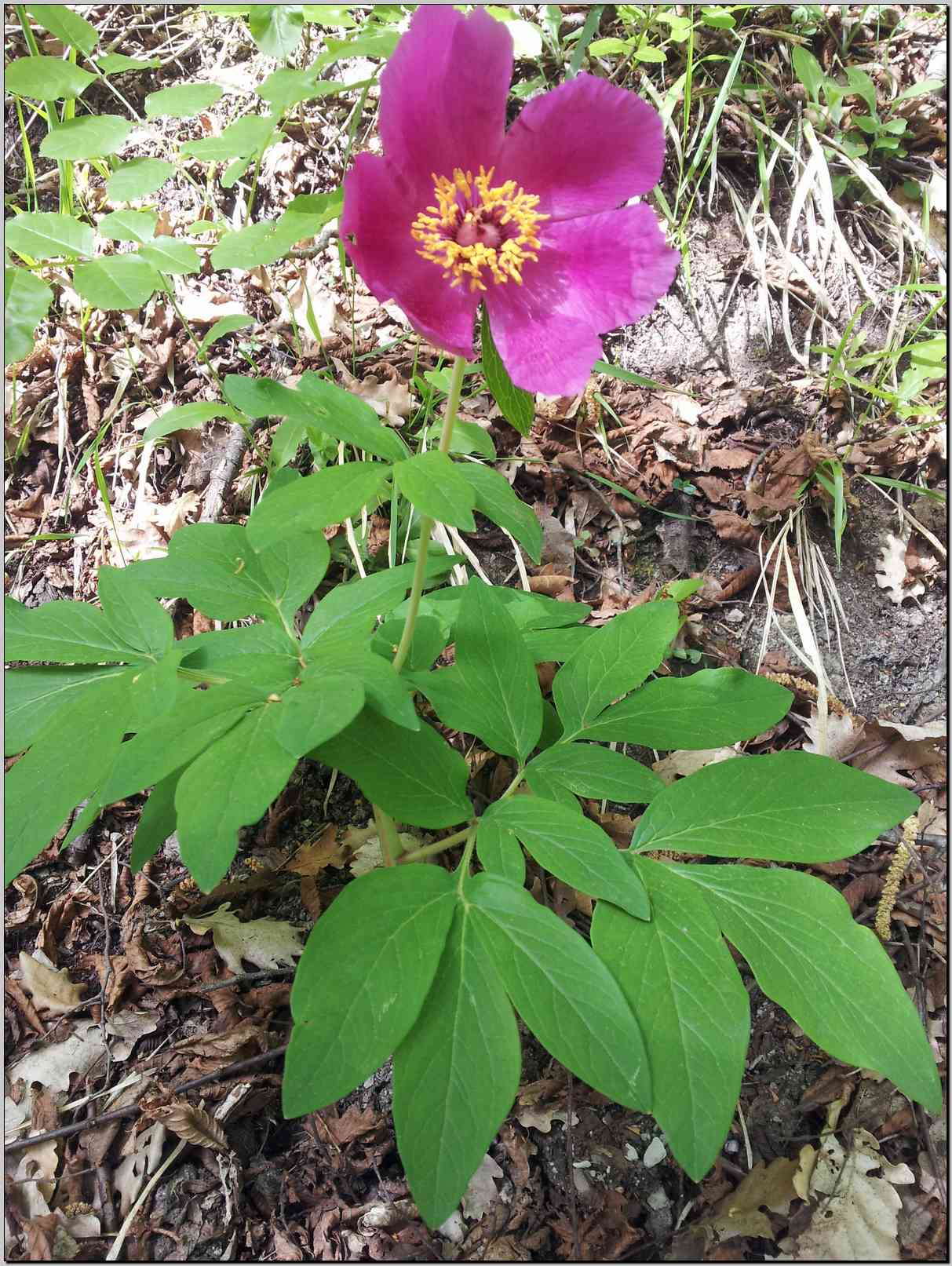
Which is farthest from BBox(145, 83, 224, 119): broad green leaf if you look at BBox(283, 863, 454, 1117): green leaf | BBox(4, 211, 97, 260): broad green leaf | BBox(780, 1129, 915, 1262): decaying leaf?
BBox(780, 1129, 915, 1262): decaying leaf

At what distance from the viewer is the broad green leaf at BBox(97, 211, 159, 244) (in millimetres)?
1770

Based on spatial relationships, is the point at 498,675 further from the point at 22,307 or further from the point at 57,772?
the point at 22,307

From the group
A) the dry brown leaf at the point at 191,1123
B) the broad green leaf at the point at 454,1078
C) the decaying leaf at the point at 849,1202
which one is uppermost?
the broad green leaf at the point at 454,1078

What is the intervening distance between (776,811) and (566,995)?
414 mm

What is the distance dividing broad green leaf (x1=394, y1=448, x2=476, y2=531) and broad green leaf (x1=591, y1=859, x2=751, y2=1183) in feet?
1.83

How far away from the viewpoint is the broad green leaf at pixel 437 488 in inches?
35.6

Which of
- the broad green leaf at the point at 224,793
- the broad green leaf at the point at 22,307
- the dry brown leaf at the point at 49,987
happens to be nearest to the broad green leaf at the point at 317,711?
the broad green leaf at the point at 224,793

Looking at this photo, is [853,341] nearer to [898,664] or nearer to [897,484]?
[897,484]

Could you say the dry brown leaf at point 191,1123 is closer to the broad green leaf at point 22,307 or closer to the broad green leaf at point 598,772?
the broad green leaf at point 598,772

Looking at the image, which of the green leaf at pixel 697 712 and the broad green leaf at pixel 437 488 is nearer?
the broad green leaf at pixel 437 488

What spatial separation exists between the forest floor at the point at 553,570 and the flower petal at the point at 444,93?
3.29ft

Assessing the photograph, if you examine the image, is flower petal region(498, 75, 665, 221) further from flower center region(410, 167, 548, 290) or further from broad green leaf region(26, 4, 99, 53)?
broad green leaf region(26, 4, 99, 53)

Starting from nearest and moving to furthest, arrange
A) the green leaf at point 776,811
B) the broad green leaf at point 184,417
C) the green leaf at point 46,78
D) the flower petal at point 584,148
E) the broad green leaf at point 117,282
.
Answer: the flower petal at point 584,148 → the green leaf at point 776,811 → the broad green leaf at point 117,282 → the green leaf at point 46,78 → the broad green leaf at point 184,417

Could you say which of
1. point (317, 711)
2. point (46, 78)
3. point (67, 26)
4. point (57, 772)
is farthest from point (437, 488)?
point (67, 26)
